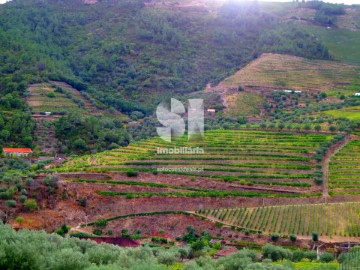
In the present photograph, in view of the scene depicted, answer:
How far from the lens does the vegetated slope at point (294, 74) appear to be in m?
83.9

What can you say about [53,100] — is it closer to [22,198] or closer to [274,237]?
[22,198]

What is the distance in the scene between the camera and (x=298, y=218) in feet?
153

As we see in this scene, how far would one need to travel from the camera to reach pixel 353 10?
115 m

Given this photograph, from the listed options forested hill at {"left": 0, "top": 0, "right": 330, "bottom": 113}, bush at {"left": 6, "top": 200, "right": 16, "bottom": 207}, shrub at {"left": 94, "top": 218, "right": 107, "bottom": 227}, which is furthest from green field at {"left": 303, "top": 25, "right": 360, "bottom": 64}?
bush at {"left": 6, "top": 200, "right": 16, "bottom": 207}

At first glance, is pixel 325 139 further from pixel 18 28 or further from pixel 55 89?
pixel 18 28

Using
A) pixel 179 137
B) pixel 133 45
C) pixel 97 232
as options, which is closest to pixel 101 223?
pixel 97 232

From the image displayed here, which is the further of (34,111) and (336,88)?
(336,88)

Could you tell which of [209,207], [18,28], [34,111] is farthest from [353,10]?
[209,207]

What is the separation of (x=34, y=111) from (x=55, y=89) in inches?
332

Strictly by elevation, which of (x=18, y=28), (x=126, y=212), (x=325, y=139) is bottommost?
(x=126, y=212)

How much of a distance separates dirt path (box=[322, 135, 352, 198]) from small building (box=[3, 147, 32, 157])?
28.7 metres

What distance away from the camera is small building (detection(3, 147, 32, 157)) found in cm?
6185

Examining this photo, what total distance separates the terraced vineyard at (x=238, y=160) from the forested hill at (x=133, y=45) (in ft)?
78.7

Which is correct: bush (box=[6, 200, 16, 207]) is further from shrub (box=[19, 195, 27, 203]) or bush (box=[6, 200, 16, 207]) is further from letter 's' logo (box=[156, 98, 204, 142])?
letter 's' logo (box=[156, 98, 204, 142])
